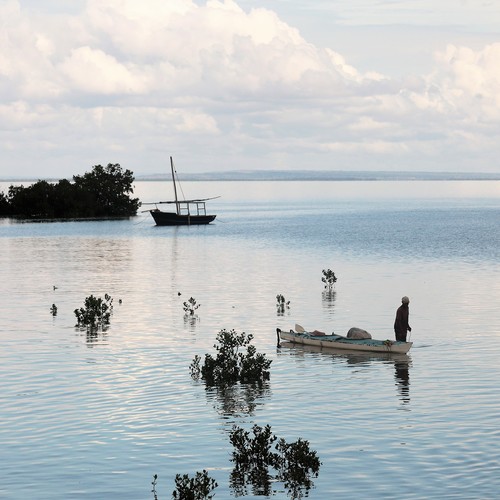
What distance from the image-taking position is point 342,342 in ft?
128

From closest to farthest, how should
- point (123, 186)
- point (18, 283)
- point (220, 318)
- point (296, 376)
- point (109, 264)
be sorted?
point (296, 376), point (220, 318), point (18, 283), point (109, 264), point (123, 186)

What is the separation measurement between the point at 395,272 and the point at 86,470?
170 feet

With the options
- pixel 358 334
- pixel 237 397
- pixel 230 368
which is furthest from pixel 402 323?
pixel 237 397

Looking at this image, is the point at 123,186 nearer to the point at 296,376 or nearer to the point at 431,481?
the point at 296,376

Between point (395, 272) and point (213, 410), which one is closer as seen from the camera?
point (213, 410)

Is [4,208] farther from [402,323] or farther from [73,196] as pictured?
[402,323]

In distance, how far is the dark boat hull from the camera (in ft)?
537

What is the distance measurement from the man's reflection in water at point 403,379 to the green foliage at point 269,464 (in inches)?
272

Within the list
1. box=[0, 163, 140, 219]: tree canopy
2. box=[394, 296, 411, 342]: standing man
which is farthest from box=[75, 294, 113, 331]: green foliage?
box=[0, 163, 140, 219]: tree canopy

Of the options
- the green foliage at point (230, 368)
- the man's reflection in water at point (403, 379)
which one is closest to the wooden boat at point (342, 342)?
the man's reflection in water at point (403, 379)

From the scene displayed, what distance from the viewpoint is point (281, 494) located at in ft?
70.9

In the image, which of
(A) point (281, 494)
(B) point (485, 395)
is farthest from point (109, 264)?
(A) point (281, 494)

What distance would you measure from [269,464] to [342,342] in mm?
15761

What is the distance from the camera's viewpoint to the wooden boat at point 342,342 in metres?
37.5
